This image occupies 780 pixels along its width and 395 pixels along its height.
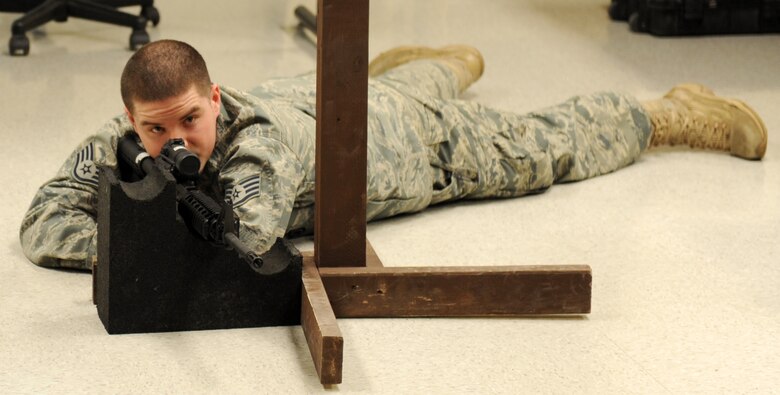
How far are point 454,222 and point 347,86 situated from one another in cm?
70

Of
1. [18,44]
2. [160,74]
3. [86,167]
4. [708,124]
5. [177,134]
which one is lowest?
[18,44]

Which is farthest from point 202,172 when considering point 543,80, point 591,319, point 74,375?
point 543,80

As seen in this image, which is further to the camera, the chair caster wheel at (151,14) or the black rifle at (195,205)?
the chair caster wheel at (151,14)

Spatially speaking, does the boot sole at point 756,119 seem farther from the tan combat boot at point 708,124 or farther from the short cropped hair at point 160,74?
the short cropped hair at point 160,74

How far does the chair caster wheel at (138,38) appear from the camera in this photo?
14.2 feet

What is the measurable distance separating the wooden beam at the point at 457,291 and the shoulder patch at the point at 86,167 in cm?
49

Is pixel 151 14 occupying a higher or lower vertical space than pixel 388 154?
lower

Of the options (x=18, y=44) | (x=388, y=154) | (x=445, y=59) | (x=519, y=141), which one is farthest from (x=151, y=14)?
(x=388, y=154)

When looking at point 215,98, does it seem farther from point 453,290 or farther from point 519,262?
point 519,262

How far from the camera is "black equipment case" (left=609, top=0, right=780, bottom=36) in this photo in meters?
4.65

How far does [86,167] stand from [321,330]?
0.67 metres

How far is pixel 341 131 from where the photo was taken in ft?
6.93

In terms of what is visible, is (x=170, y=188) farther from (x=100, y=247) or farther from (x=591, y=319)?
(x=591, y=319)

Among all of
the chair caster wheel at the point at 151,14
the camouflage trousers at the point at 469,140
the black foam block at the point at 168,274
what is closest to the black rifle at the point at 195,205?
the black foam block at the point at 168,274
